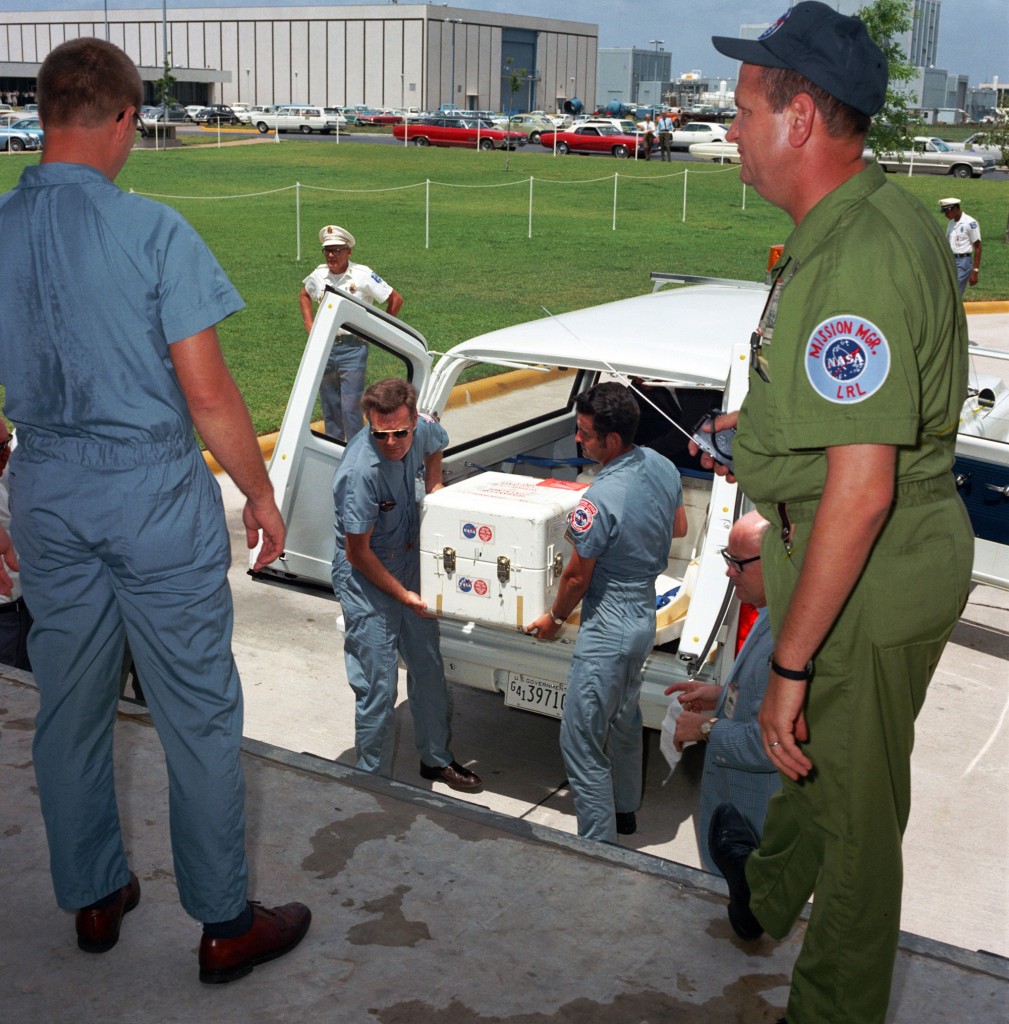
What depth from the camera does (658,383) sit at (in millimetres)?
7023

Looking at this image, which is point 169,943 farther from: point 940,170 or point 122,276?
point 940,170

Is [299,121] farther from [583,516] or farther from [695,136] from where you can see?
[583,516]

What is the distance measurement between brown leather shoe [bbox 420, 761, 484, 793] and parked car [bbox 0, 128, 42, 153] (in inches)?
1957

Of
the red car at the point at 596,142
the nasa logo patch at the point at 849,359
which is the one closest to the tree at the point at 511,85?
the red car at the point at 596,142

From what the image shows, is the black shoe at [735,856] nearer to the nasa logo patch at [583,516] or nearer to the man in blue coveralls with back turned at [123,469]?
the man in blue coveralls with back turned at [123,469]

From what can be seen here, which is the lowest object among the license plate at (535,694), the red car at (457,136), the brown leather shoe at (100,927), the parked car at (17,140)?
the license plate at (535,694)

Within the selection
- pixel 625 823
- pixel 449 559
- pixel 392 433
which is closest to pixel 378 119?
pixel 392 433

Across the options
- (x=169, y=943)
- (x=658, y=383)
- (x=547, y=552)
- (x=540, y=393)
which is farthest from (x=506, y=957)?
(x=540, y=393)

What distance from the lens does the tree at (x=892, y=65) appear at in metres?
25.7

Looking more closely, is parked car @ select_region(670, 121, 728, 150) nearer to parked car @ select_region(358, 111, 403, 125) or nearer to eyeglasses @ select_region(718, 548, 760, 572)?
parked car @ select_region(358, 111, 403, 125)

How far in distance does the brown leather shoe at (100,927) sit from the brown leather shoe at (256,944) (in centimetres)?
27

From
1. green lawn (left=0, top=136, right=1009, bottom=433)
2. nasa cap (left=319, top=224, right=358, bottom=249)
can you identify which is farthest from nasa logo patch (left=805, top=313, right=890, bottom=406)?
green lawn (left=0, top=136, right=1009, bottom=433)

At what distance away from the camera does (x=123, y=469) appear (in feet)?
8.82

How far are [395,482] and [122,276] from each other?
8.64 ft
